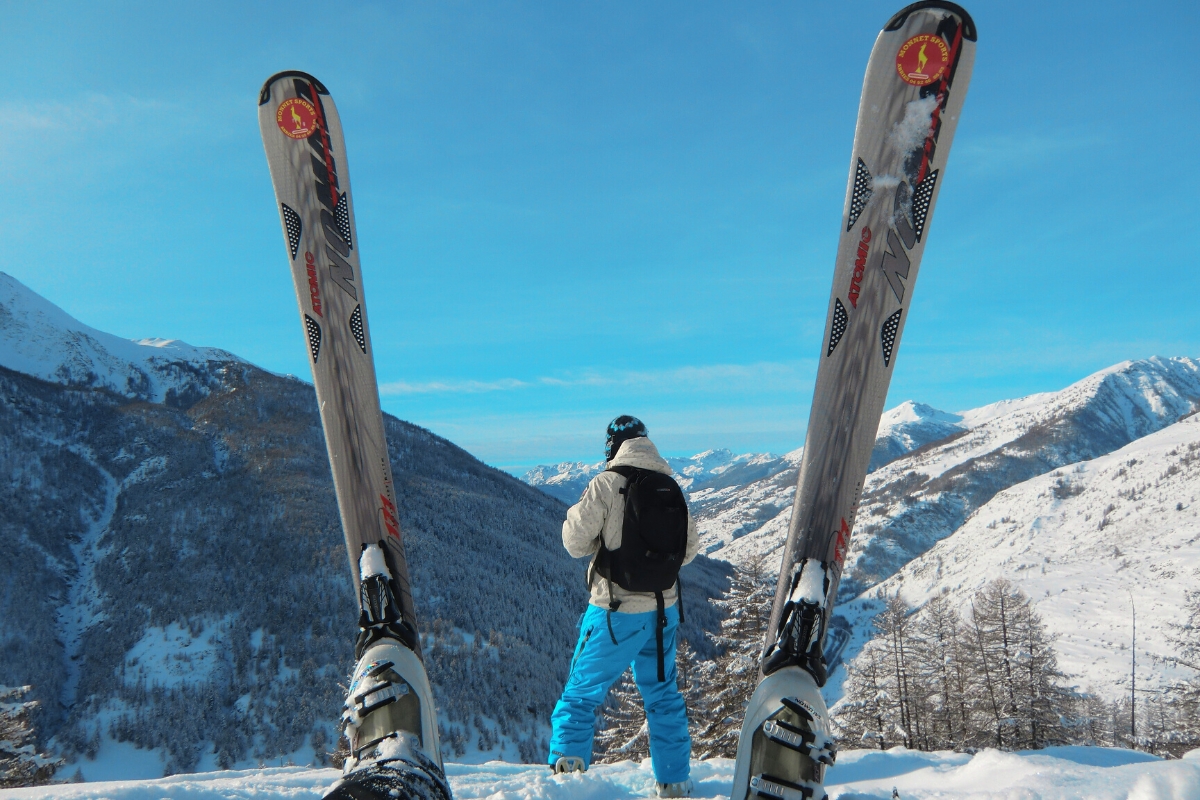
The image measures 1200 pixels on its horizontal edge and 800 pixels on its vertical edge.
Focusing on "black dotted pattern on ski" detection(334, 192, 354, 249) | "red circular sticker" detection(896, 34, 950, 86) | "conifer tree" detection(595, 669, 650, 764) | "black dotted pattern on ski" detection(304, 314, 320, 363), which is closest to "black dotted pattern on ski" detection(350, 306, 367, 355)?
"black dotted pattern on ski" detection(304, 314, 320, 363)

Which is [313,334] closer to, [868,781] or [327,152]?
[327,152]

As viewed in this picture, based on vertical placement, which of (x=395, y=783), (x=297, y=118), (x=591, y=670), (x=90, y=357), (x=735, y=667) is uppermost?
(x=90, y=357)

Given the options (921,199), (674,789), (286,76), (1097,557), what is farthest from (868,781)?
(1097,557)

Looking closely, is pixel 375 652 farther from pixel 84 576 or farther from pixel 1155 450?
pixel 1155 450

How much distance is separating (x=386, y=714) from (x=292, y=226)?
378 centimetres

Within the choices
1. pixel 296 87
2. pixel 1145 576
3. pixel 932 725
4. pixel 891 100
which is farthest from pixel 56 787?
pixel 1145 576

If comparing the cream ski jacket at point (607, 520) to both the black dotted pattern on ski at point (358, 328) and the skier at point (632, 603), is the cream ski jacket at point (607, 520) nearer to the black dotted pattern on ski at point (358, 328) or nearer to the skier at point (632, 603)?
the skier at point (632, 603)

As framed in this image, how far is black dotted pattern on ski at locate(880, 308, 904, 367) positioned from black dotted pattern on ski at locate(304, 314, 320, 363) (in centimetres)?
404

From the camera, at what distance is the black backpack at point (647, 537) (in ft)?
11.8

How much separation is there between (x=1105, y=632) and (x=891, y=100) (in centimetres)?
8647

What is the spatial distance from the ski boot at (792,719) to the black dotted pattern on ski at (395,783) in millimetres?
1334

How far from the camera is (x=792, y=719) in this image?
277 cm

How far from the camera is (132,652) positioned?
219 feet

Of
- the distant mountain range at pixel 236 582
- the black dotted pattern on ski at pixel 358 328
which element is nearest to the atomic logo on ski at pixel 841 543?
the black dotted pattern on ski at pixel 358 328
